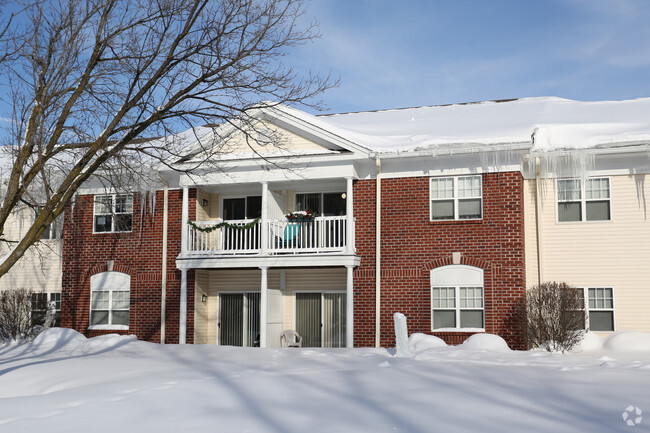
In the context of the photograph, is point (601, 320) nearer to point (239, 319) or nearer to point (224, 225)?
point (239, 319)

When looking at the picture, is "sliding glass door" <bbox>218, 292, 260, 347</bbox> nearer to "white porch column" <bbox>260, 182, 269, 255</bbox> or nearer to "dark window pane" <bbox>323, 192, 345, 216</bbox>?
"white porch column" <bbox>260, 182, 269, 255</bbox>

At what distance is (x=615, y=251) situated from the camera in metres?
17.9

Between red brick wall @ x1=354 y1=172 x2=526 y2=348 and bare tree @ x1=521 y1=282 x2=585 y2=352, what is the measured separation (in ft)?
2.51

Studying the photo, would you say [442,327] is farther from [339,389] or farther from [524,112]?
[339,389]

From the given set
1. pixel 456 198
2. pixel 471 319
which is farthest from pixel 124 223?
pixel 471 319

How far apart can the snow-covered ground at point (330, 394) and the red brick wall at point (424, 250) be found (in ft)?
11.3

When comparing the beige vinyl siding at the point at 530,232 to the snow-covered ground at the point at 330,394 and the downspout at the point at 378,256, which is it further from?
the snow-covered ground at the point at 330,394

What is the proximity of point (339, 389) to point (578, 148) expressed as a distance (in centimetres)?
1041

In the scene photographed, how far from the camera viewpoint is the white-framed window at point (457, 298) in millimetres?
17953

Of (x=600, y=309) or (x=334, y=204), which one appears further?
(x=334, y=204)

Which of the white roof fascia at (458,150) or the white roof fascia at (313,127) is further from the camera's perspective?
the white roof fascia at (313,127)

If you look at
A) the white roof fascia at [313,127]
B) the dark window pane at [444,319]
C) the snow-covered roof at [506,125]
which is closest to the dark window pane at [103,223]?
the white roof fascia at [313,127]

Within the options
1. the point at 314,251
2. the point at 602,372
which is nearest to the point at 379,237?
the point at 314,251

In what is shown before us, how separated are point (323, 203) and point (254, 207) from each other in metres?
2.04
